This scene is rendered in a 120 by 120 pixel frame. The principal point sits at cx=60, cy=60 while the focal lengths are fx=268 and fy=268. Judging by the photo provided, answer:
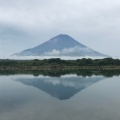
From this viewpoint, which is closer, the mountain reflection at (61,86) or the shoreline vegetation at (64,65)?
the mountain reflection at (61,86)

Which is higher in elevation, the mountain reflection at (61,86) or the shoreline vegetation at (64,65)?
the shoreline vegetation at (64,65)

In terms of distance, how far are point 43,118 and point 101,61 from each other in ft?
145

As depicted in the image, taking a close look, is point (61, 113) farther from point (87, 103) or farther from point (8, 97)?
point (8, 97)

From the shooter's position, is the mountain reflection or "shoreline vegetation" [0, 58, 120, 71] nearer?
the mountain reflection

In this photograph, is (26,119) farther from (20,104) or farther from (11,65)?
(11,65)

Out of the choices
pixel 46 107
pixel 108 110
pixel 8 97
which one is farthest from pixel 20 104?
pixel 108 110

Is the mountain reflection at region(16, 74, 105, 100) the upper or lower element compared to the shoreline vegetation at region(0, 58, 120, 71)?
lower

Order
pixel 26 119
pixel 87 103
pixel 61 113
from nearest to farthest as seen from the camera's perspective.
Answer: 1. pixel 26 119
2. pixel 61 113
3. pixel 87 103

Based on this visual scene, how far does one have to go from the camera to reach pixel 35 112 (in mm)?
12898

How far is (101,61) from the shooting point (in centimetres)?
5503

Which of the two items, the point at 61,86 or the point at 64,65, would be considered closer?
the point at 61,86

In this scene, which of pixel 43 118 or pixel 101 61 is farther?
pixel 101 61

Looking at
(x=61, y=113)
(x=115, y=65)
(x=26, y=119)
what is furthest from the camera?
(x=115, y=65)

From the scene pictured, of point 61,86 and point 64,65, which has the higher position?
point 64,65
